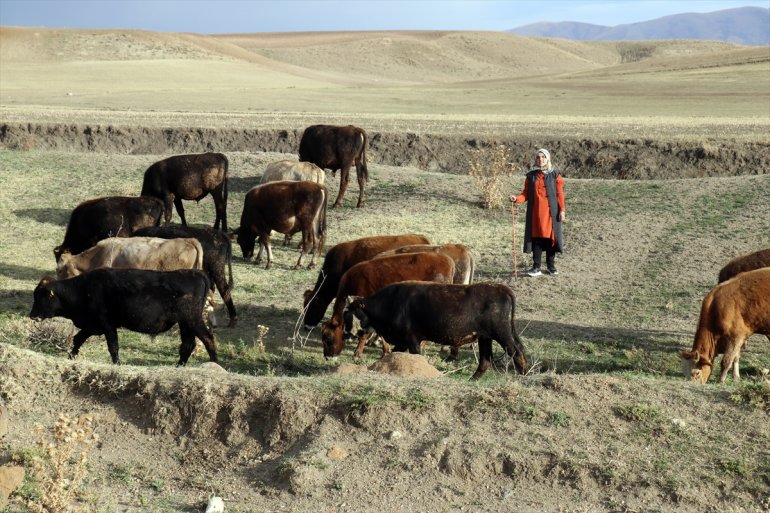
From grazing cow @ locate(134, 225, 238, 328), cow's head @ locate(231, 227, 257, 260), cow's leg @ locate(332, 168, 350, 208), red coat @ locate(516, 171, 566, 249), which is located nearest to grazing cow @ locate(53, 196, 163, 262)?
cow's head @ locate(231, 227, 257, 260)

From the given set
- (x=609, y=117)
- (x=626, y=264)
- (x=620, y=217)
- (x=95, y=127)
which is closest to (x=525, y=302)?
(x=626, y=264)

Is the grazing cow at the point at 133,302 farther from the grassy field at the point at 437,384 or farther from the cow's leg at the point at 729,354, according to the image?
the cow's leg at the point at 729,354

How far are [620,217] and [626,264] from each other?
2.88 meters

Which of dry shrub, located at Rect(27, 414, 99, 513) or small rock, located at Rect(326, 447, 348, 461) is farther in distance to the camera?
small rock, located at Rect(326, 447, 348, 461)

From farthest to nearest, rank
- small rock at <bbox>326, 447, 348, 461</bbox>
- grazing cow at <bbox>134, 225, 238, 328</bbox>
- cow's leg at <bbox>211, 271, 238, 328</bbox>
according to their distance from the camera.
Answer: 1. grazing cow at <bbox>134, 225, 238, 328</bbox>
2. cow's leg at <bbox>211, 271, 238, 328</bbox>
3. small rock at <bbox>326, 447, 348, 461</bbox>

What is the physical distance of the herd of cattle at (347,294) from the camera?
31.2ft

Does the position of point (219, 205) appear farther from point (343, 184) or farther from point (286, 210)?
point (343, 184)

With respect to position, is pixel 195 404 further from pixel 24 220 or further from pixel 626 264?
pixel 24 220

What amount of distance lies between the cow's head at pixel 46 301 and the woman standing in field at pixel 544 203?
685cm

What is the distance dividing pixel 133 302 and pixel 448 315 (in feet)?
10.8

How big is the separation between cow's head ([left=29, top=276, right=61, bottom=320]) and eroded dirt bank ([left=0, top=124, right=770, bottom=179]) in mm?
16510

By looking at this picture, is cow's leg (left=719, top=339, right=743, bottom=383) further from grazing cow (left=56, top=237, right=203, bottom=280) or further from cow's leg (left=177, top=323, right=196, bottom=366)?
grazing cow (left=56, top=237, right=203, bottom=280)

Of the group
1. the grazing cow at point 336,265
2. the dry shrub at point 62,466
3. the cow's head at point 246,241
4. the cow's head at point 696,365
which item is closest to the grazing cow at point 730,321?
the cow's head at point 696,365

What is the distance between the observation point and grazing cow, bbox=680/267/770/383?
964 centimetres
